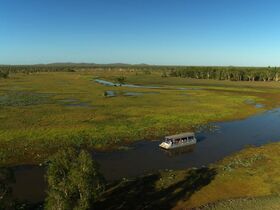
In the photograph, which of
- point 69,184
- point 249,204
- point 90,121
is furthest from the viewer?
point 90,121

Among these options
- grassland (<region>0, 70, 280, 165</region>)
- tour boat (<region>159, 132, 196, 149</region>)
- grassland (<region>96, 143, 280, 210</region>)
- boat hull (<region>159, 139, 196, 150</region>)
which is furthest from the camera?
grassland (<region>0, 70, 280, 165</region>)

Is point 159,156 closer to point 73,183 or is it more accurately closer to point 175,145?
point 175,145

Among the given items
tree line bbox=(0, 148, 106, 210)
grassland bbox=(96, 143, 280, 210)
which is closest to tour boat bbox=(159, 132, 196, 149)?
grassland bbox=(96, 143, 280, 210)

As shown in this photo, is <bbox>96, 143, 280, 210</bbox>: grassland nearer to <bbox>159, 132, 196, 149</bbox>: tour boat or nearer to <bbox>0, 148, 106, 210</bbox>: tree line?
<bbox>0, 148, 106, 210</bbox>: tree line

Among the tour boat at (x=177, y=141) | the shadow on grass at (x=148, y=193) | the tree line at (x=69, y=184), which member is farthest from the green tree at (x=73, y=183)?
the tour boat at (x=177, y=141)

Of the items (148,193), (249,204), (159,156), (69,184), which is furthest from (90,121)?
(69,184)

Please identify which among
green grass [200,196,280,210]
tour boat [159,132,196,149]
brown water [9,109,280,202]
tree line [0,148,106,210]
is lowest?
brown water [9,109,280,202]

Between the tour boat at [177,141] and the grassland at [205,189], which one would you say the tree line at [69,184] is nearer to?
the grassland at [205,189]
